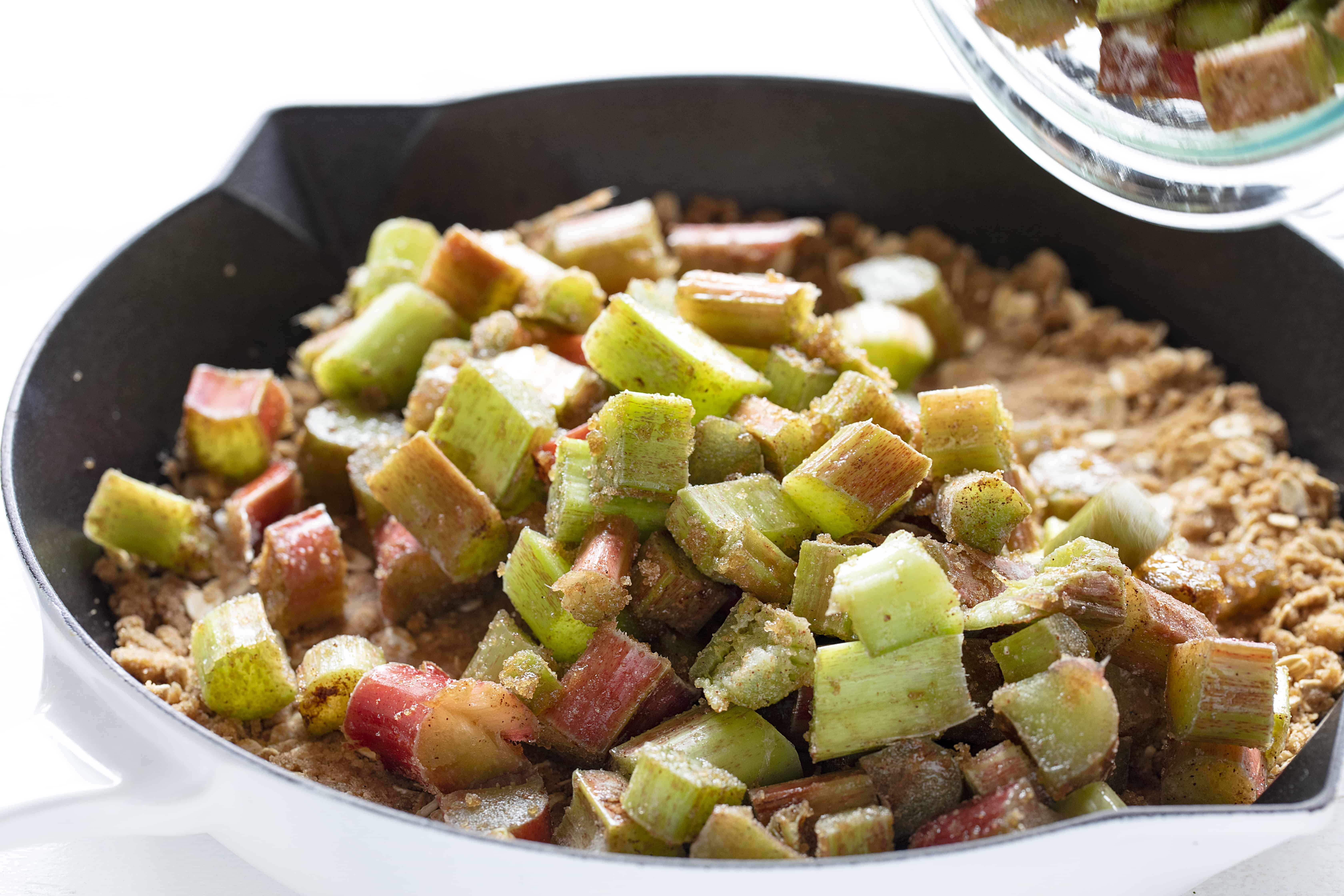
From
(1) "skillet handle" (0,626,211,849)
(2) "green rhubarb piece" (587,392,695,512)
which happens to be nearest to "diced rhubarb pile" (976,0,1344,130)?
(2) "green rhubarb piece" (587,392,695,512)

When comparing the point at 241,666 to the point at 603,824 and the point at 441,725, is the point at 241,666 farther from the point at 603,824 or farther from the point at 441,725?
the point at 603,824

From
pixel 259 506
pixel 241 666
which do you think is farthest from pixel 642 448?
pixel 259 506

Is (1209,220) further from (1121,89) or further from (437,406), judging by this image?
(437,406)

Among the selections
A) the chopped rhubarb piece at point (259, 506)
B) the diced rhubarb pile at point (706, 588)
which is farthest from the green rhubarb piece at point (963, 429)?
the chopped rhubarb piece at point (259, 506)

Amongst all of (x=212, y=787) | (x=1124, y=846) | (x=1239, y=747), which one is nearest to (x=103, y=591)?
(x=212, y=787)

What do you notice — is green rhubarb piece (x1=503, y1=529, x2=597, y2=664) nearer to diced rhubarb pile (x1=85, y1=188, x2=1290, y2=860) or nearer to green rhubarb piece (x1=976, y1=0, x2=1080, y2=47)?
diced rhubarb pile (x1=85, y1=188, x2=1290, y2=860)

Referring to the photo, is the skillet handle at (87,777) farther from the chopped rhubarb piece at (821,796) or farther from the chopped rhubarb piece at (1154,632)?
the chopped rhubarb piece at (1154,632)
